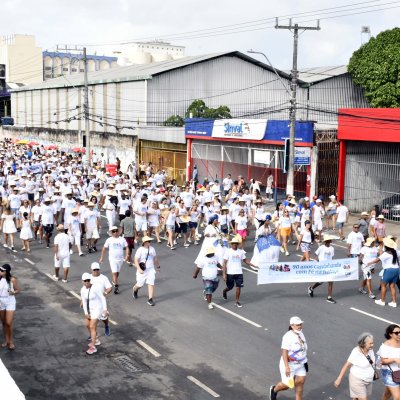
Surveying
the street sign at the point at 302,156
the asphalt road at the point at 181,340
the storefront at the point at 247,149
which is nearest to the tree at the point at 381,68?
the storefront at the point at 247,149

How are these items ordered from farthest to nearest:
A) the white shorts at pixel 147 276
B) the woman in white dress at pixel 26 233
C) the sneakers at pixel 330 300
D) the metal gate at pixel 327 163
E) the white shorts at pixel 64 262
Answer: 1. the metal gate at pixel 327 163
2. the woman in white dress at pixel 26 233
3. the white shorts at pixel 64 262
4. the sneakers at pixel 330 300
5. the white shorts at pixel 147 276

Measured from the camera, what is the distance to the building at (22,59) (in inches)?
4053

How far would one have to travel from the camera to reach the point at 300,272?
13906 mm

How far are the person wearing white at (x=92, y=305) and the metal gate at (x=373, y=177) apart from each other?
55.2ft

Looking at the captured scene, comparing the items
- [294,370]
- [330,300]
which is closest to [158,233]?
[330,300]

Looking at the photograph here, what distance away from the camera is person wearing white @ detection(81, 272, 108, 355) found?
35.5ft

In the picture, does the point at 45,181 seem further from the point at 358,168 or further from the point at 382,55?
the point at 382,55

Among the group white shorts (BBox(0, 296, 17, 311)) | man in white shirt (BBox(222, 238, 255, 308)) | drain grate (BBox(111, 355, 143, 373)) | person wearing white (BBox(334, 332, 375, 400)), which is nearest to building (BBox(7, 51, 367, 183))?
man in white shirt (BBox(222, 238, 255, 308))

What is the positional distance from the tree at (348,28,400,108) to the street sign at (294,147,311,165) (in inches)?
549

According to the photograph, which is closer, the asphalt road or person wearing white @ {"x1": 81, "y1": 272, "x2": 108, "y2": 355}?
the asphalt road

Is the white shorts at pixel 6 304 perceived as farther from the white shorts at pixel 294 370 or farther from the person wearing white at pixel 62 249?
the white shorts at pixel 294 370

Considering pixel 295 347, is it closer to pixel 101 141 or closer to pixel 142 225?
pixel 142 225

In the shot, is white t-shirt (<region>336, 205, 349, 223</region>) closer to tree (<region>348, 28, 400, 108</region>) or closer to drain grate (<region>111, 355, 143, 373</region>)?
drain grate (<region>111, 355, 143, 373</region>)

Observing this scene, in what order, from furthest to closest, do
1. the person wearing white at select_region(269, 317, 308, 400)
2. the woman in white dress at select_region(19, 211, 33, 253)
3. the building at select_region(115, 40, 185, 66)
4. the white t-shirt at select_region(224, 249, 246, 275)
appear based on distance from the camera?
the building at select_region(115, 40, 185, 66)
the woman in white dress at select_region(19, 211, 33, 253)
the white t-shirt at select_region(224, 249, 246, 275)
the person wearing white at select_region(269, 317, 308, 400)
